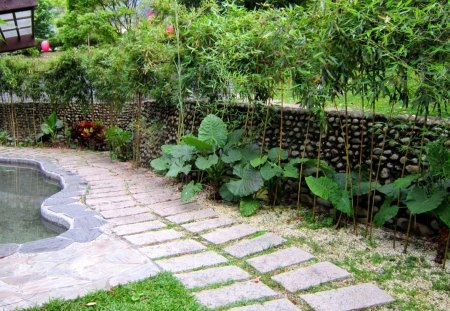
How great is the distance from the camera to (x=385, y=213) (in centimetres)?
377

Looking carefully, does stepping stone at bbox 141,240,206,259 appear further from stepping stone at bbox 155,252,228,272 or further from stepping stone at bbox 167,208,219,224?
stepping stone at bbox 167,208,219,224

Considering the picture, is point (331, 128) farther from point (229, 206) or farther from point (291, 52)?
point (229, 206)

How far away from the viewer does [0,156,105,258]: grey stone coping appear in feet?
12.2

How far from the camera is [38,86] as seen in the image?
11.0m

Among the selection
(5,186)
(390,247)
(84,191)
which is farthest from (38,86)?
(390,247)

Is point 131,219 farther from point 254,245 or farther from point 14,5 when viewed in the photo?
point 14,5

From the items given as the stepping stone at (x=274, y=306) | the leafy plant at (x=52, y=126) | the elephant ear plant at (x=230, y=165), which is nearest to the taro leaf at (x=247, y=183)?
the elephant ear plant at (x=230, y=165)

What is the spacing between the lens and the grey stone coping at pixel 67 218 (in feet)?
12.2

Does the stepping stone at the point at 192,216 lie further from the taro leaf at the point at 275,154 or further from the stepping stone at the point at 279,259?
the stepping stone at the point at 279,259

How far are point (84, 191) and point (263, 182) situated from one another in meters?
2.63

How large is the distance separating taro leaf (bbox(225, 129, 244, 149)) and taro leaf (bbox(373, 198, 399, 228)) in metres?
2.04

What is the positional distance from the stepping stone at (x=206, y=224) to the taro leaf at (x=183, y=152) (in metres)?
1.29

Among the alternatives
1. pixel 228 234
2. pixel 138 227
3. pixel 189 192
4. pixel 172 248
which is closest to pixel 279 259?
pixel 228 234

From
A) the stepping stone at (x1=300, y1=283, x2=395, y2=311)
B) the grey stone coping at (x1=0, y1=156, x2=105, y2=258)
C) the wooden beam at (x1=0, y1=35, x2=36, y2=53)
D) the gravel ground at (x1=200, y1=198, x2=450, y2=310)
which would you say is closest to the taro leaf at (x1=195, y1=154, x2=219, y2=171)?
the gravel ground at (x1=200, y1=198, x2=450, y2=310)
